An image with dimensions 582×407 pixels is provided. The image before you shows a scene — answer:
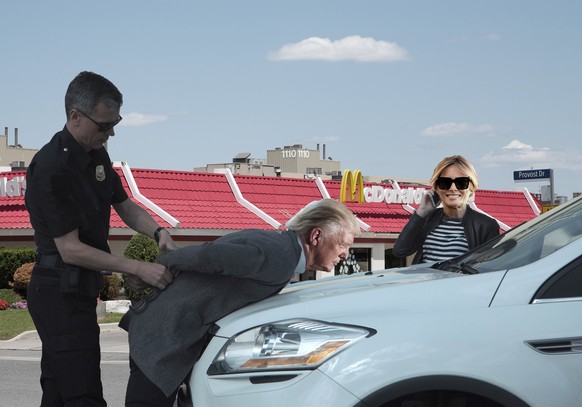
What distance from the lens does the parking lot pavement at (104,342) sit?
13.7m

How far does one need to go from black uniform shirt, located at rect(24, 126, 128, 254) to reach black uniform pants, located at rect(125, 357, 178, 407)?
0.69 m

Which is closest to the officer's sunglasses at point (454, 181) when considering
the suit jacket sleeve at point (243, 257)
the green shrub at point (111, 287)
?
the suit jacket sleeve at point (243, 257)

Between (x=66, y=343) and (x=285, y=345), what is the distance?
3.76 ft

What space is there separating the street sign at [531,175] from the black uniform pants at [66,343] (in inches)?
652

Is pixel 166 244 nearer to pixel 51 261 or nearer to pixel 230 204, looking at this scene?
pixel 51 261

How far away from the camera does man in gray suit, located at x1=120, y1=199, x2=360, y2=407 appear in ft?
12.9

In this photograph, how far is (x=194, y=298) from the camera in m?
4.04

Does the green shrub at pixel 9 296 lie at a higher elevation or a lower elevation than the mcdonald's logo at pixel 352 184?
lower

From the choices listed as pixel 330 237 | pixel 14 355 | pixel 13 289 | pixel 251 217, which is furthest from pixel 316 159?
pixel 330 237

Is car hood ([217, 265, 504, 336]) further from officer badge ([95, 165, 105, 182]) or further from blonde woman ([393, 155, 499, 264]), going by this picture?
blonde woman ([393, 155, 499, 264])

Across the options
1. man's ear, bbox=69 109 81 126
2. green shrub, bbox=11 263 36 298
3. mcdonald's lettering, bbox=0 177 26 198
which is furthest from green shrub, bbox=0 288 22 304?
man's ear, bbox=69 109 81 126

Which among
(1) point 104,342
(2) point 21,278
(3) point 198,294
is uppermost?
(3) point 198,294

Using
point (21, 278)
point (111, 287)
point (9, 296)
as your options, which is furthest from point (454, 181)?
point (9, 296)

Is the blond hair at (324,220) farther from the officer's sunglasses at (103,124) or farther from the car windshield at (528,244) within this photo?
the officer's sunglasses at (103,124)
